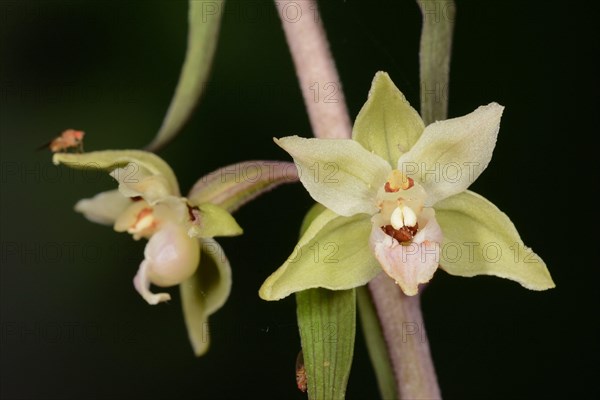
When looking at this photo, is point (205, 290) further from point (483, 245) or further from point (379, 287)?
point (483, 245)

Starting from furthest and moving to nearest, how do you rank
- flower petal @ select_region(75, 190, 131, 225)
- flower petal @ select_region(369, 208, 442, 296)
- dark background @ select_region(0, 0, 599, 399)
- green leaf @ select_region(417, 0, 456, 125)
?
dark background @ select_region(0, 0, 599, 399), flower petal @ select_region(75, 190, 131, 225), green leaf @ select_region(417, 0, 456, 125), flower petal @ select_region(369, 208, 442, 296)

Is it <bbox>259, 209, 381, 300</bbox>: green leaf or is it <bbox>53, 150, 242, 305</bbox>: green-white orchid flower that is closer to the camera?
<bbox>259, 209, 381, 300</bbox>: green leaf

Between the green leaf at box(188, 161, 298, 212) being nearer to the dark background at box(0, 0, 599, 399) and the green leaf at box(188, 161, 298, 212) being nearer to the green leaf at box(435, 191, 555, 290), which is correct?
the green leaf at box(435, 191, 555, 290)

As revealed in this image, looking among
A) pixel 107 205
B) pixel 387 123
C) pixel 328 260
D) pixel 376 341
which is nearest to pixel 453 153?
pixel 387 123

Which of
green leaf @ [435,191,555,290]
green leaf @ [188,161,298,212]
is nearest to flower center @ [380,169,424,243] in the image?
green leaf @ [435,191,555,290]

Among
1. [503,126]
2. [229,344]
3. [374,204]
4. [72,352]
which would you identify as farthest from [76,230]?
[374,204]

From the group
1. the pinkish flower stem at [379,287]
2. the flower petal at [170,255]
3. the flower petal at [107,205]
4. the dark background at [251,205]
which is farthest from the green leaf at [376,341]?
the dark background at [251,205]

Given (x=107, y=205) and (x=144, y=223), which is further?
(x=107, y=205)
